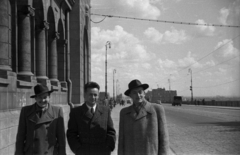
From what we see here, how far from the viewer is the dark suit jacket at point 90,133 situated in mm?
4887

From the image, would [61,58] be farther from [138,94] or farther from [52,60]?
[138,94]

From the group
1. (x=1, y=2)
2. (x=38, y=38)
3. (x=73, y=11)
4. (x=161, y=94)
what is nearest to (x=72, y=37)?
(x=73, y=11)

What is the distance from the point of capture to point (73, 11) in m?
22.4

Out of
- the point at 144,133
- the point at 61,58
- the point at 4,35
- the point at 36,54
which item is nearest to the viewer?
the point at 144,133

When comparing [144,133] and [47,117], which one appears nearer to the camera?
[144,133]

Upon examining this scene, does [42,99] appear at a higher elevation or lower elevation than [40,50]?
lower

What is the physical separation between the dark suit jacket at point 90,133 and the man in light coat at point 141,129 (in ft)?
0.77

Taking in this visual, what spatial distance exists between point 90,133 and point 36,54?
419 inches

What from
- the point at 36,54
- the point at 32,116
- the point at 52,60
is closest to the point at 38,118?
the point at 32,116

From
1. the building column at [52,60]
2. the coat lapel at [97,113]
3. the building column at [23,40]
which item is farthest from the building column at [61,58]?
the coat lapel at [97,113]

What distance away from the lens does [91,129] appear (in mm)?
4945

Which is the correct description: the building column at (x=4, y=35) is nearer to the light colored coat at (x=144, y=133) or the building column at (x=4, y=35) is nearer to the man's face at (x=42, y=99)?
the man's face at (x=42, y=99)

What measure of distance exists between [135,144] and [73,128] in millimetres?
999

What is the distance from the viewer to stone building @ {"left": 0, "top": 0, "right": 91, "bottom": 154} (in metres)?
9.31
